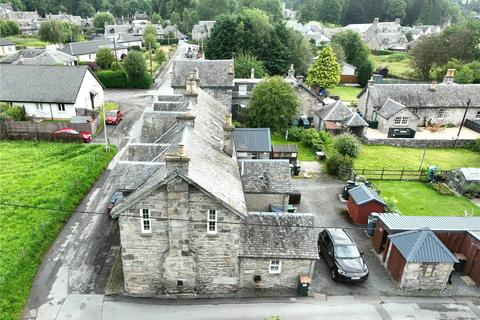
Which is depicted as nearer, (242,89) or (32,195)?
(32,195)

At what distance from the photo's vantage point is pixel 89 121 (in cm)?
4584

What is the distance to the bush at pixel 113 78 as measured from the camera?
68.9 m

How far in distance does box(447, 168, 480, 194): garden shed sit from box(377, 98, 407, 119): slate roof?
15.7 m

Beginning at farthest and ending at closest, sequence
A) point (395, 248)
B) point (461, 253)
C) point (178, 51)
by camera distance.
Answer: point (178, 51) → point (461, 253) → point (395, 248)

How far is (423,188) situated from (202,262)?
25775 mm

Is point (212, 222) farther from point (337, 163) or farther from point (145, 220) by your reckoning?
point (337, 163)

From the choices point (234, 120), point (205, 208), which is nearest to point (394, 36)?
point (234, 120)

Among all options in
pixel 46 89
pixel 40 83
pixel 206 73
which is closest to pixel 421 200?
pixel 206 73

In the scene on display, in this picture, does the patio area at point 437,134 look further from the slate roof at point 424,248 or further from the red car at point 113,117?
the red car at point 113,117

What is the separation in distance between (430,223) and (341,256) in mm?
7256

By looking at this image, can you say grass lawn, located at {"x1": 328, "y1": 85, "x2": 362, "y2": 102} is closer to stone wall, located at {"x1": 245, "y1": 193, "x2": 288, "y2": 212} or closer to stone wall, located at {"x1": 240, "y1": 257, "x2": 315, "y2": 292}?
stone wall, located at {"x1": 245, "y1": 193, "x2": 288, "y2": 212}

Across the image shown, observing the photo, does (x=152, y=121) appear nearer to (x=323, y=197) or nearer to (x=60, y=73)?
(x=323, y=197)

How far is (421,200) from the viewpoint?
34.5 m

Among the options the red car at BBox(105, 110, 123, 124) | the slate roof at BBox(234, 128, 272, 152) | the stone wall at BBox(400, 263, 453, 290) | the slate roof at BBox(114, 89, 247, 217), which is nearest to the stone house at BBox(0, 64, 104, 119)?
the red car at BBox(105, 110, 123, 124)
